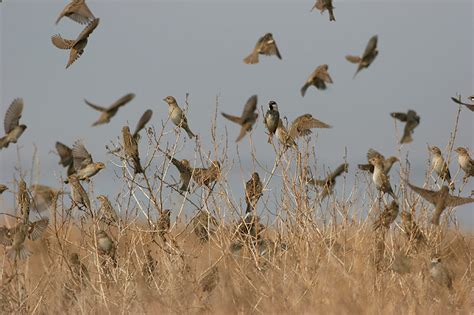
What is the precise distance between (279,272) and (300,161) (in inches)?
53.9

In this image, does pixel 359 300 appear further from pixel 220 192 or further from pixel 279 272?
pixel 220 192

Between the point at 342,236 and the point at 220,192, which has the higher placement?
the point at 220,192

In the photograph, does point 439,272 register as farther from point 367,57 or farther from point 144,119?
point 144,119

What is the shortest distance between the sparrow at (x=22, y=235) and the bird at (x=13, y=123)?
3.13 ft

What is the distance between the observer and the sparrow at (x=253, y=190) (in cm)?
951

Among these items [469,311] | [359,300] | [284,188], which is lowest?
[469,311]

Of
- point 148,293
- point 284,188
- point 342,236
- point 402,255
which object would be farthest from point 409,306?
point 148,293

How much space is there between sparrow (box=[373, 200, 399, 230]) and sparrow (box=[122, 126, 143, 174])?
2.82 m

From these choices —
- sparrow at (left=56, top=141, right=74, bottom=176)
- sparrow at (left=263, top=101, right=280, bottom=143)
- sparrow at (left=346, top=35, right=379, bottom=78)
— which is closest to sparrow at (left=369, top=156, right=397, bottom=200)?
sparrow at (left=263, top=101, right=280, bottom=143)

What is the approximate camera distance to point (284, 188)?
9.52 m

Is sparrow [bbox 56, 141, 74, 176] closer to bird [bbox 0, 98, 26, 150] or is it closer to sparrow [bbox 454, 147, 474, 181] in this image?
bird [bbox 0, 98, 26, 150]

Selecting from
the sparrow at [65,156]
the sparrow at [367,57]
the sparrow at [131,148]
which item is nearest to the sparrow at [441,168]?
the sparrow at [367,57]

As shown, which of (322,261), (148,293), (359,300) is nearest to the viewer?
(359,300)

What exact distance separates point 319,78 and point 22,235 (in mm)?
3604
